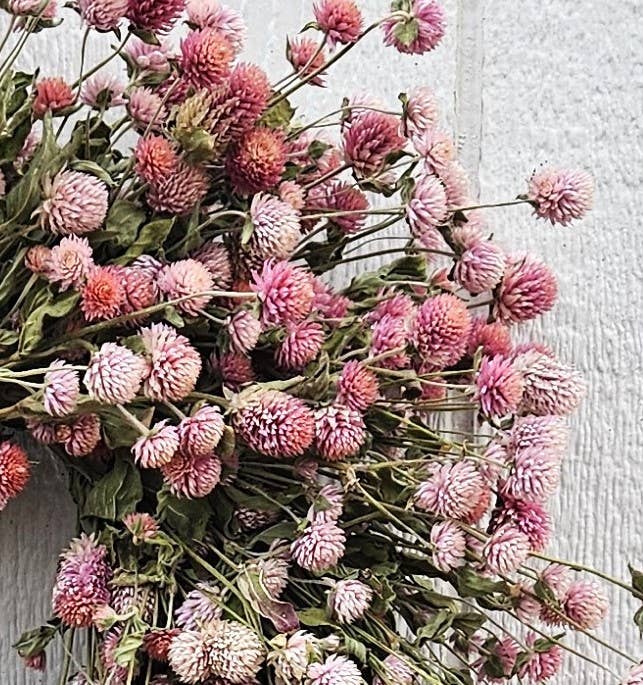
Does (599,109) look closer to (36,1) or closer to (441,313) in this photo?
(441,313)

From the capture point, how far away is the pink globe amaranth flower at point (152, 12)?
0.54 m

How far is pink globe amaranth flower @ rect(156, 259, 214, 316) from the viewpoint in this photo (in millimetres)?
551

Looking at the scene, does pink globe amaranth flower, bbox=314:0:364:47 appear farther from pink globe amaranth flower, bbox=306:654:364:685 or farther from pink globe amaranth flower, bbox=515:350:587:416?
pink globe amaranth flower, bbox=306:654:364:685

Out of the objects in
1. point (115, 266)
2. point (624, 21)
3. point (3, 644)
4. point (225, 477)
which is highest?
point (624, 21)

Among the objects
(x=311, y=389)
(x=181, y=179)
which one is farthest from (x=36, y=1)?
(x=311, y=389)

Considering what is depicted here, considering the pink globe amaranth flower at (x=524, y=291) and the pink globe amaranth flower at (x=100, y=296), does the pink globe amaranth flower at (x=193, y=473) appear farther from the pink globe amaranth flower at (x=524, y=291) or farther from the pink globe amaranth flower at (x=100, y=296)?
the pink globe amaranth flower at (x=524, y=291)

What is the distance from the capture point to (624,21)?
2.66 ft

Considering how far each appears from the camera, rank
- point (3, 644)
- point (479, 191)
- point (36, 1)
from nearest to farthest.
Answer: point (36, 1) < point (3, 644) < point (479, 191)

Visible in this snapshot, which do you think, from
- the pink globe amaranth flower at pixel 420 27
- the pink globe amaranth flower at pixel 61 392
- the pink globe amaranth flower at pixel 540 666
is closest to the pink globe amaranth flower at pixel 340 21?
the pink globe amaranth flower at pixel 420 27

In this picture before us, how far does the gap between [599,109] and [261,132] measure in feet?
1.09

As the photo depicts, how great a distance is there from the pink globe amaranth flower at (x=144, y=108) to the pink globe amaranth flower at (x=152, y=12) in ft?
0.18

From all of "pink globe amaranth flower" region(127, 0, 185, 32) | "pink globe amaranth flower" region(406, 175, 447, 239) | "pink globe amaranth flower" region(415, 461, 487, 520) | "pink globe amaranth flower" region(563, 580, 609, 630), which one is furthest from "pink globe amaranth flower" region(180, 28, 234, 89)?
"pink globe amaranth flower" region(563, 580, 609, 630)

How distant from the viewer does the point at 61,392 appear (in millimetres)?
522

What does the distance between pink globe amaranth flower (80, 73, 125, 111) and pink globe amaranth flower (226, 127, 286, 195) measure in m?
0.10
